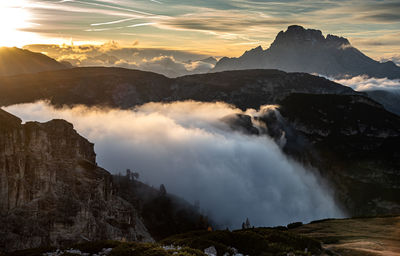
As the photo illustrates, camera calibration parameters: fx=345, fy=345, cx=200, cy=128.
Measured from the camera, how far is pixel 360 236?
7638 centimetres

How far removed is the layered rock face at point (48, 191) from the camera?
3625 inches

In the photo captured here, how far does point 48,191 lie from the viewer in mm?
100938

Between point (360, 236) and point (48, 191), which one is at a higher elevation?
point (48, 191)

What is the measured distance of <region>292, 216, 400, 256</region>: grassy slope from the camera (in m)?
60.9

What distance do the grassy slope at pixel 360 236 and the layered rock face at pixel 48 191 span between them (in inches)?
2524

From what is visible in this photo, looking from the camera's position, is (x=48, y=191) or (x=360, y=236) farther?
(x=48, y=191)

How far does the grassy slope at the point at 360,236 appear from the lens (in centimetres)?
6094

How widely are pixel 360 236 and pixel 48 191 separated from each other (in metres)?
83.7

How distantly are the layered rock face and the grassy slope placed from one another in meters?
64.1

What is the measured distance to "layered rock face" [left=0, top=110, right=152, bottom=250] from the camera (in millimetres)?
92062

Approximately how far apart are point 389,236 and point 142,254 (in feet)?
194

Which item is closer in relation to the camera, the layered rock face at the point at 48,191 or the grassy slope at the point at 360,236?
the grassy slope at the point at 360,236

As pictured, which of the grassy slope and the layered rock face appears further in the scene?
the layered rock face

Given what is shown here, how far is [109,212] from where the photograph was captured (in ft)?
399
